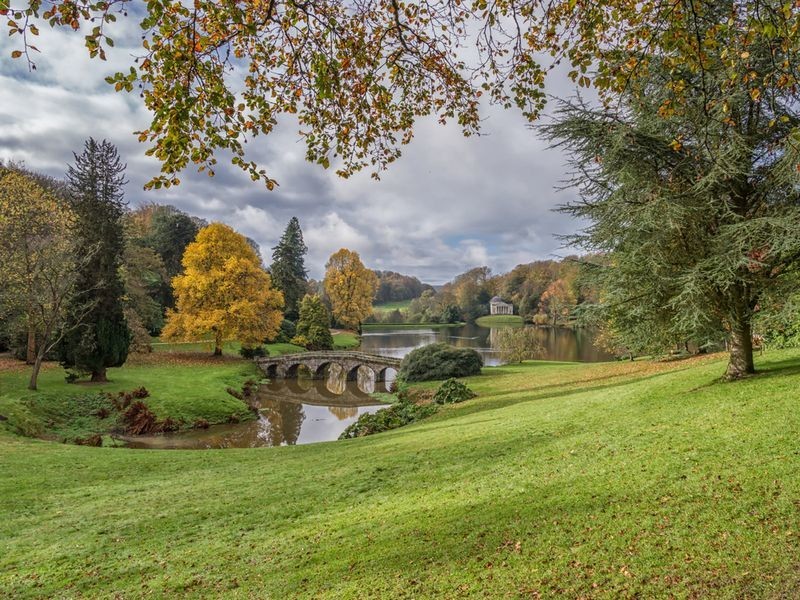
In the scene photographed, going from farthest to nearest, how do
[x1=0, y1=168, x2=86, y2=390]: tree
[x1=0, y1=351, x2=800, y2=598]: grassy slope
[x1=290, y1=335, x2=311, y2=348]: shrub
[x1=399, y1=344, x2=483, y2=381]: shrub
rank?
[x1=290, y1=335, x2=311, y2=348]: shrub, [x1=399, y1=344, x2=483, y2=381]: shrub, [x1=0, y1=168, x2=86, y2=390]: tree, [x1=0, y1=351, x2=800, y2=598]: grassy slope

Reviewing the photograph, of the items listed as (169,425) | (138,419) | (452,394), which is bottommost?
(169,425)

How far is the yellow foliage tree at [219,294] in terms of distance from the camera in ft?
97.2

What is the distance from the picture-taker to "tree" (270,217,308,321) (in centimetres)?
4659

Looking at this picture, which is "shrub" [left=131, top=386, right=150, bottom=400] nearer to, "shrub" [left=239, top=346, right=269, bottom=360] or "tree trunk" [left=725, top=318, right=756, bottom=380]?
"shrub" [left=239, top=346, right=269, bottom=360]

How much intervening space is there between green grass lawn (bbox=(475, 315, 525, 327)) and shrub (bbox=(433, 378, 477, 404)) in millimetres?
72332

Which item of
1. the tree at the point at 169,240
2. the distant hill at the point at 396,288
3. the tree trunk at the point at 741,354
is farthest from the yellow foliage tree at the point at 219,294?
the distant hill at the point at 396,288

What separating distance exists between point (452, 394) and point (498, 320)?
77.5 metres

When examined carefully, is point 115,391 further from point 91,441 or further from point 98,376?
point 91,441

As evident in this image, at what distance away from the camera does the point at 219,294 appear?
99.0 ft

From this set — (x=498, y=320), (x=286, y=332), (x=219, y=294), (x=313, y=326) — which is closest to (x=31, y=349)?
(x=219, y=294)

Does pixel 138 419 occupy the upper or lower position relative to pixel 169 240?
lower

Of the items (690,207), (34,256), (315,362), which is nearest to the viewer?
(690,207)

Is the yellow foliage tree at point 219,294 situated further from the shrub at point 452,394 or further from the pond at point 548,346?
the pond at point 548,346

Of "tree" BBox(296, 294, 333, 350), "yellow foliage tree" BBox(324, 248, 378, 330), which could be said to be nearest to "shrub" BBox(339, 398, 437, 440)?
"tree" BBox(296, 294, 333, 350)
